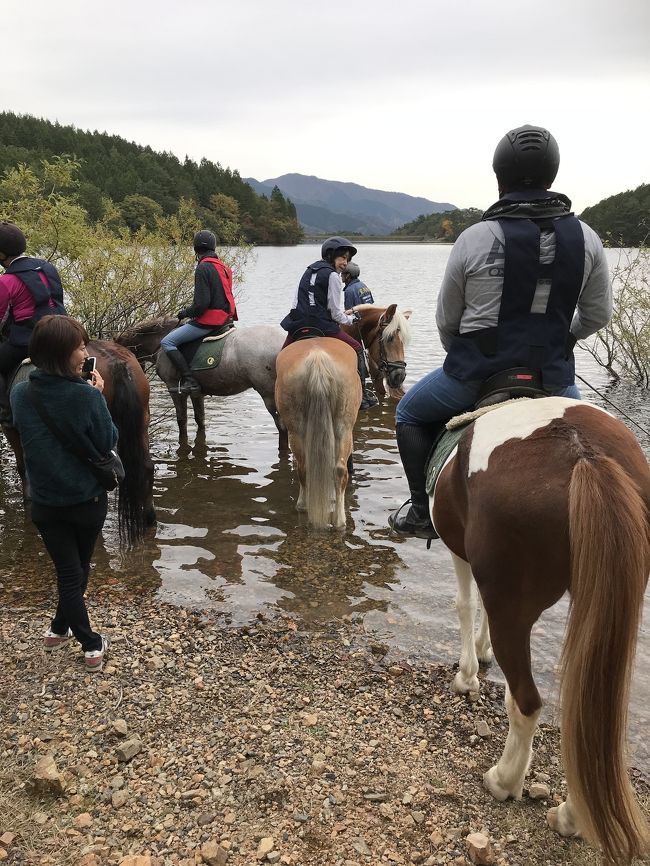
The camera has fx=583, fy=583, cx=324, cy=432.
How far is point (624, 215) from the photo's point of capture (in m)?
17.3

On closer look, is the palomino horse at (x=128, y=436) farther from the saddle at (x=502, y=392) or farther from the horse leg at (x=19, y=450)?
the saddle at (x=502, y=392)

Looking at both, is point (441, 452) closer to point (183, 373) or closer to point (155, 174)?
point (183, 373)

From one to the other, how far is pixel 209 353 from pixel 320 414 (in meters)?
3.17

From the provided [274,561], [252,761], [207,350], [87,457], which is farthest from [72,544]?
[207,350]

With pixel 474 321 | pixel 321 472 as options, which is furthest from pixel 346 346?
pixel 474 321

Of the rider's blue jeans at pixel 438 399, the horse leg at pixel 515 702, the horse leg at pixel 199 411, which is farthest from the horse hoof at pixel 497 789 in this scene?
the horse leg at pixel 199 411

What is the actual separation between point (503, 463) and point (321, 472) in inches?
159

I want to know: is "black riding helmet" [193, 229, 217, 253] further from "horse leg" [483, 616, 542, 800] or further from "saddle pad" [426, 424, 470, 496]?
"horse leg" [483, 616, 542, 800]

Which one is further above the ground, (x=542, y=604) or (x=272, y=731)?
(x=542, y=604)

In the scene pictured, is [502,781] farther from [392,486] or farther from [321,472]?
[392,486]

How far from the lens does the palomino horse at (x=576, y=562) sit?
2029 millimetres

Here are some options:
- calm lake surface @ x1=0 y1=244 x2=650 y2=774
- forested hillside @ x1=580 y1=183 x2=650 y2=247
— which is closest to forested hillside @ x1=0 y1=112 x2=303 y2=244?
forested hillside @ x1=580 y1=183 x2=650 y2=247

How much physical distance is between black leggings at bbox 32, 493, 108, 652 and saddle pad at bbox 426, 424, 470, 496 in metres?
2.12

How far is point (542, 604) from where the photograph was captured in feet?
7.91
